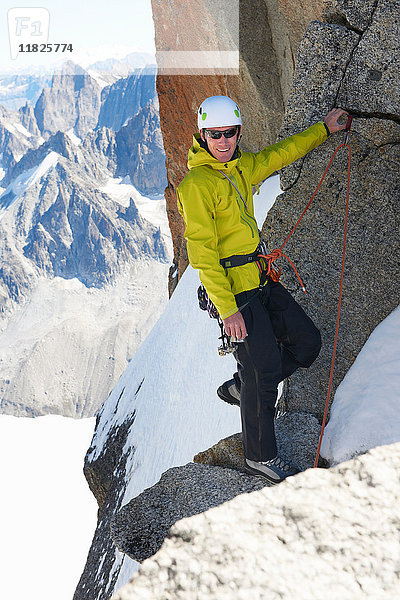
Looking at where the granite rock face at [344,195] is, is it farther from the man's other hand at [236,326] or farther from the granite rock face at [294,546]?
the granite rock face at [294,546]

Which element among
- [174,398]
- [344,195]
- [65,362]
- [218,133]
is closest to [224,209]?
[218,133]

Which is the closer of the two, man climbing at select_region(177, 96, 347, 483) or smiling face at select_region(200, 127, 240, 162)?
man climbing at select_region(177, 96, 347, 483)

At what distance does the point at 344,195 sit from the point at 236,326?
1.99m

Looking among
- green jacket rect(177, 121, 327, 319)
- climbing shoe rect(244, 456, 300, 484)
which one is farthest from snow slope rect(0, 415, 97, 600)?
green jacket rect(177, 121, 327, 319)

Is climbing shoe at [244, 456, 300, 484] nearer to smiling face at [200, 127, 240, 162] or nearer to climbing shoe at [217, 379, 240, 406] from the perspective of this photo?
climbing shoe at [217, 379, 240, 406]

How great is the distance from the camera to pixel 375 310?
480 cm

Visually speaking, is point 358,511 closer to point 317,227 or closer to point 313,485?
point 313,485

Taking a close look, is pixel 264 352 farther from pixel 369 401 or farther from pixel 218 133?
pixel 218 133

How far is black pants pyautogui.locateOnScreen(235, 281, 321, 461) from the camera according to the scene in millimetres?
4016

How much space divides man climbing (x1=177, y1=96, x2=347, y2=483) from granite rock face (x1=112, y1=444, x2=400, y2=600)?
1.55 meters

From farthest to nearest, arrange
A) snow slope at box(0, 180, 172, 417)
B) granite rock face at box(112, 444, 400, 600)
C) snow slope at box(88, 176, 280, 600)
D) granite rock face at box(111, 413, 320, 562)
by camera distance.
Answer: snow slope at box(0, 180, 172, 417) → snow slope at box(88, 176, 280, 600) → granite rock face at box(111, 413, 320, 562) → granite rock face at box(112, 444, 400, 600)

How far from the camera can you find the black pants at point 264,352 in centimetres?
402

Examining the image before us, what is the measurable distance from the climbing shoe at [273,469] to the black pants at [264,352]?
5 centimetres

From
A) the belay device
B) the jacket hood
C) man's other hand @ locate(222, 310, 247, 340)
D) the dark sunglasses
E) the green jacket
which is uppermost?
the dark sunglasses
